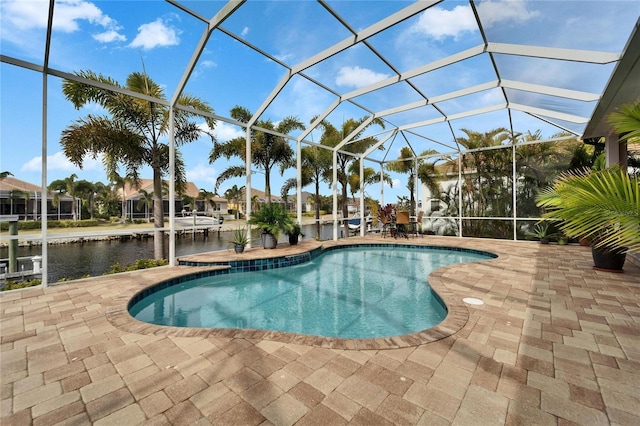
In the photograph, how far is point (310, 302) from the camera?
5.29 metres

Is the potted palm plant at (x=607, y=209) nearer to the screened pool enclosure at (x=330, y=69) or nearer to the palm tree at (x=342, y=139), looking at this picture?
the screened pool enclosure at (x=330, y=69)

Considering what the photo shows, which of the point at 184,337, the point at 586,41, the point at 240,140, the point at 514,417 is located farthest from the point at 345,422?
the point at 240,140

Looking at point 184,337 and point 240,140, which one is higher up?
point 240,140

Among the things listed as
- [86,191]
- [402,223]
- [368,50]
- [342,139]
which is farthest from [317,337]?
[86,191]

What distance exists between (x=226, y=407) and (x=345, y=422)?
869 millimetres

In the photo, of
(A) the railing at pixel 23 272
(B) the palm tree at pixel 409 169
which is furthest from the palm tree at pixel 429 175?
(A) the railing at pixel 23 272

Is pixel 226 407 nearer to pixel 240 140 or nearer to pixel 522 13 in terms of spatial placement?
pixel 522 13

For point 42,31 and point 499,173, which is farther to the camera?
point 499,173

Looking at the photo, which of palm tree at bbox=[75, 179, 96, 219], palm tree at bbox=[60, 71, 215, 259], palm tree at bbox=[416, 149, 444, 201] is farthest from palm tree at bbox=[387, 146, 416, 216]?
palm tree at bbox=[75, 179, 96, 219]

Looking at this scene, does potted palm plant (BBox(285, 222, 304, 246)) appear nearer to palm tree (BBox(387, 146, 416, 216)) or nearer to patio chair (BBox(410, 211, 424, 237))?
patio chair (BBox(410, 211, 424, 237))

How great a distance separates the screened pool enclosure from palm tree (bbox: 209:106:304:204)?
2107 mm

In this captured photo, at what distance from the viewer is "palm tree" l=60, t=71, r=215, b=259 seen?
7160 millimetres

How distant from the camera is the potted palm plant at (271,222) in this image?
29.0ft

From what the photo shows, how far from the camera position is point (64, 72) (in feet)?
17.0
